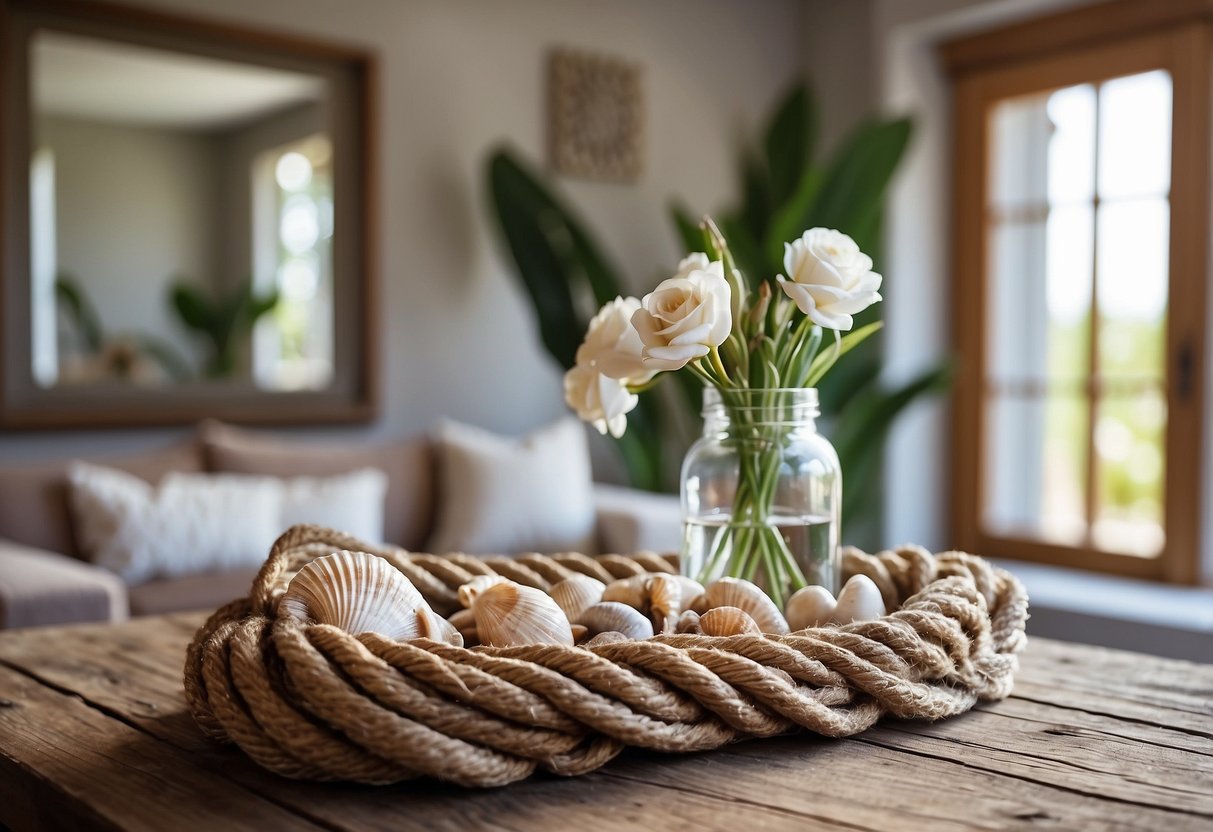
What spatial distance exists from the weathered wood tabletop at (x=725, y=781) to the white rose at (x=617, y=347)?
34 cm

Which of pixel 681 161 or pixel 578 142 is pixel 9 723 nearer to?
pixel 578 142

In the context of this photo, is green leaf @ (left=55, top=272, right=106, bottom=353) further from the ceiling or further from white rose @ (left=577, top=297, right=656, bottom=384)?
white rose @ (left=577, top=297, right=656, bottom=384)

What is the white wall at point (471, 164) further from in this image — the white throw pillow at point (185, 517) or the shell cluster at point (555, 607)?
the shell cluster at point (555, 607)

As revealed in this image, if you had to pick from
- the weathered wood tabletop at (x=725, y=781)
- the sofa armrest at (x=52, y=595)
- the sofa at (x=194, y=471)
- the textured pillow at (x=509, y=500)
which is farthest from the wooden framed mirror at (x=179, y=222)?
the weathered wood tabletop at (x=725, y=781)

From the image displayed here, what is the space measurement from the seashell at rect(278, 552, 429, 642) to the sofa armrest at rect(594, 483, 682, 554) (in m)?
2.16

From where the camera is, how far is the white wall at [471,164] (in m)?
3.74

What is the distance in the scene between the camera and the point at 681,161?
14.6 ft

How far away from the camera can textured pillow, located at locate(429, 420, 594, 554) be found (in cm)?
322

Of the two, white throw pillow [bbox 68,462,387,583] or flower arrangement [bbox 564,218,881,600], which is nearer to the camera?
flower arrangement [bbox 564,218,881,600]

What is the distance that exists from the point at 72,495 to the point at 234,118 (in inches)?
50.6

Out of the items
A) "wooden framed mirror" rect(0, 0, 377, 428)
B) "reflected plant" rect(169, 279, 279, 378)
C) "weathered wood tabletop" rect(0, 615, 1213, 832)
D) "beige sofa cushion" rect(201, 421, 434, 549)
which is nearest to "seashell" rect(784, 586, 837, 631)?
"weathered wood tabletop" rect(0, 615, 1213, 832)

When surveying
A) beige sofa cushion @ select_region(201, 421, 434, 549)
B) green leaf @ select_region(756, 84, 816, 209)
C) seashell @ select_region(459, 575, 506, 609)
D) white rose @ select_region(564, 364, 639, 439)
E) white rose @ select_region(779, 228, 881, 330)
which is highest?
green leaf @ select_region(756, 84, 816, 209)

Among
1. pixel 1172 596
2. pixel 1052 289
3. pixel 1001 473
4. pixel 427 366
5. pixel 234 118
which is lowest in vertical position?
pixel 1172 596

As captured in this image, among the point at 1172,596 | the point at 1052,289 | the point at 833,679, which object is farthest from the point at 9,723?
the point at 1052,289
